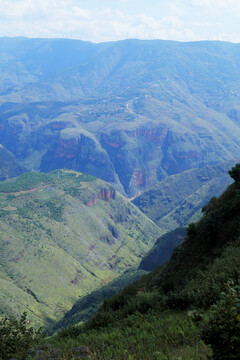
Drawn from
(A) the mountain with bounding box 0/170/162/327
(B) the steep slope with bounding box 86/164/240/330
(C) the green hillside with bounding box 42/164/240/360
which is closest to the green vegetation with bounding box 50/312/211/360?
(C) the green hillside with bounding box 42/164/240/360

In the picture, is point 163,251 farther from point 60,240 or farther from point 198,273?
point 198,273

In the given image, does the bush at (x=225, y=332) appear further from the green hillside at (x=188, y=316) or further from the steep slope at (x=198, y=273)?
the steep slope at (x=198, y=273)

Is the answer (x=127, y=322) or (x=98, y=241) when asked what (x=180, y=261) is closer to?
(x=127, y=322)

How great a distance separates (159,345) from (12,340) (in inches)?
292

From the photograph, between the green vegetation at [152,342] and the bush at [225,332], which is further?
the green vegetation at [152,342]

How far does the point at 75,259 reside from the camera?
126 m

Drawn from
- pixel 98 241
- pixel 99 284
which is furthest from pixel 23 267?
pixel 98 241

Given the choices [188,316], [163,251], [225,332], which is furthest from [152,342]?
[163,251]

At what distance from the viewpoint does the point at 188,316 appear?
11.8m

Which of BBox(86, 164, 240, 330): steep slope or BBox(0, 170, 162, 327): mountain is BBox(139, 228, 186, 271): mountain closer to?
BBox(0, 170, 162, 327): mountain

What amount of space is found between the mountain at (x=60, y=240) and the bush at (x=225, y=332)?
80.6 metres

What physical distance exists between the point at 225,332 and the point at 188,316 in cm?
601

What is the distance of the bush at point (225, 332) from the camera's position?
6211mm

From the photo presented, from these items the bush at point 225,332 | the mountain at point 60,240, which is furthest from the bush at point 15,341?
the mountain at point 60,240
